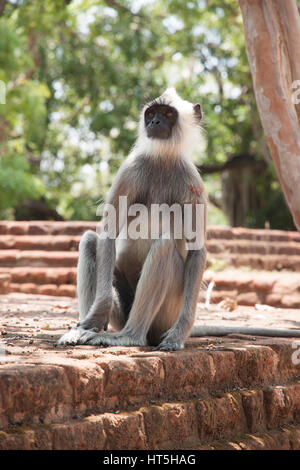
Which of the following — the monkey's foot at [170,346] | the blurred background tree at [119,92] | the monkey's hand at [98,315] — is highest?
the blurred background tree at [119,92]

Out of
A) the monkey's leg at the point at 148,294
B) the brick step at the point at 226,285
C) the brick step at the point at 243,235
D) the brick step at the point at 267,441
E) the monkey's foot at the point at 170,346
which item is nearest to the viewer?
the brick step at the point at 267,441

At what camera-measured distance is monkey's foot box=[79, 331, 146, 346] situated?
3340mm

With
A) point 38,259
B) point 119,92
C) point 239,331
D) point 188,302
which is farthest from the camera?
point 119,92

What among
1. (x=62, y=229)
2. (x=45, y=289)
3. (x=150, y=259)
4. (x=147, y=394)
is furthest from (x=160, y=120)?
(x=62, y=229)

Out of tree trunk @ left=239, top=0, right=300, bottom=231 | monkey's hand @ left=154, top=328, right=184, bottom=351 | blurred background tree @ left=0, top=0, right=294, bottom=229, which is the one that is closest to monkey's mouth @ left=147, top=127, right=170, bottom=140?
tree trunk @ left=239, top=0, right=300, bottom=231

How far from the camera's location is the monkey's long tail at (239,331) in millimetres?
4176

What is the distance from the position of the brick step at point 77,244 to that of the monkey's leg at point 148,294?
5503mm

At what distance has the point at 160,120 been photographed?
3.89 metres

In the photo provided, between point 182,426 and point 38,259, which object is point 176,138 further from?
point 38,259

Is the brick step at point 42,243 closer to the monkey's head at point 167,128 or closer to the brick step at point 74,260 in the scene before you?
the brick step at point 74,260

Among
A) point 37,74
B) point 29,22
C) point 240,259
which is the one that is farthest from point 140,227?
point 37,74

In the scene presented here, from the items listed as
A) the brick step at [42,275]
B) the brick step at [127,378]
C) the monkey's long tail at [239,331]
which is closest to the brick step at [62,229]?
the brick step at [42,275]

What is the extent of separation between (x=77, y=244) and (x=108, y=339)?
5.64m

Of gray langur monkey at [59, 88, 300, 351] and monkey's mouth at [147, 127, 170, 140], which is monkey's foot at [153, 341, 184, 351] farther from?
monkey's mouth at [147, 127, 170, 140]
